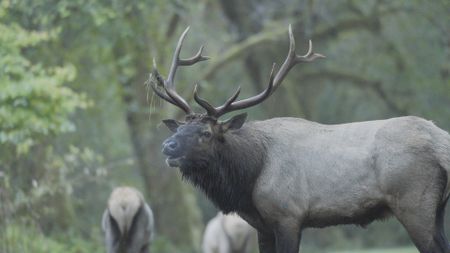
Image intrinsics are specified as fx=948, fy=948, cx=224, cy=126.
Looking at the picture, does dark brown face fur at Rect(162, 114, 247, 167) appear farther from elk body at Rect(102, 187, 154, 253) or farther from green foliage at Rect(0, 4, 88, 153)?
green foliage at Rect(0, 4, 88, 153)

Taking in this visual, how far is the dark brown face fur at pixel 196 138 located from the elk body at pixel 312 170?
11 mm

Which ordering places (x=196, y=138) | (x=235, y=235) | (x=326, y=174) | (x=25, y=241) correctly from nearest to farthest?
(x=326, y=174), (x=196, y=138), (x=25, y=241), (x=235, y=235)

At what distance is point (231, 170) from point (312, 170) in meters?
0.89

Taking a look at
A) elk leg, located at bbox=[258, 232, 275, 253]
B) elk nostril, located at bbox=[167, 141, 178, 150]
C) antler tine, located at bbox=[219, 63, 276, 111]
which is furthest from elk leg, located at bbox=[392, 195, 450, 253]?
elk nostril, located at bbox=[167, 141, 178, 150]

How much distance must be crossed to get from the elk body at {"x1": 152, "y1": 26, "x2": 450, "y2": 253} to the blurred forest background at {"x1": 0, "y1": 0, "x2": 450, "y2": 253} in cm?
471

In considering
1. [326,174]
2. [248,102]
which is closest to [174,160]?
[248,102]

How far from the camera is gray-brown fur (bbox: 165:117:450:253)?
948 centimetres

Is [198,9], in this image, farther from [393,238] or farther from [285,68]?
[285,68]

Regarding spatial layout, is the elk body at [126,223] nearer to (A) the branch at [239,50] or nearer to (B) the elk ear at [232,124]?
(B) the elk ear at [232,124]

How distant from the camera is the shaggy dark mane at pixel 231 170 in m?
10.1

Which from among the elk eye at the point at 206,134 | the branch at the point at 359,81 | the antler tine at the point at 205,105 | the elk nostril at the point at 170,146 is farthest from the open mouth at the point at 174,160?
the branch at the point at 359,81

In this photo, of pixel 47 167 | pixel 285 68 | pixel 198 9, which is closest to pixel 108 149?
pixel 198 9

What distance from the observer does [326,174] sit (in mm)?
9867

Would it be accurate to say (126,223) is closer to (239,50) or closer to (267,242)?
(267,242)
